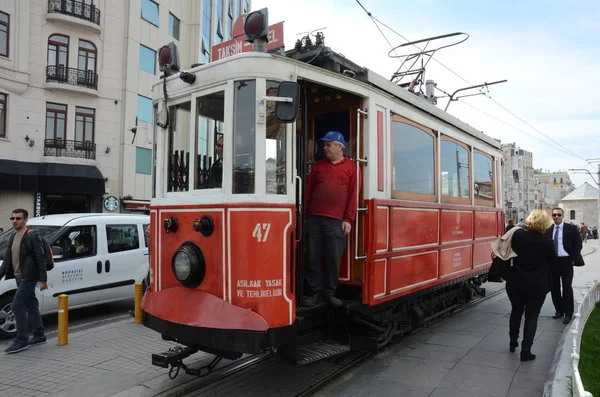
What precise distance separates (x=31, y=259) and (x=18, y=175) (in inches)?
542

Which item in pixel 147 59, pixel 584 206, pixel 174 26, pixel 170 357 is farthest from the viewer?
pixel 584 206

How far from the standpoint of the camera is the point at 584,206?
218 ft

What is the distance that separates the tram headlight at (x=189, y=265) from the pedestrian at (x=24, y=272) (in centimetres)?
287

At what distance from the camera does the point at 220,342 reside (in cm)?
396

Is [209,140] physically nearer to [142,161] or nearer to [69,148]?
[69,148]

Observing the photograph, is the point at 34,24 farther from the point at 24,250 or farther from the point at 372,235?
the point at 372,235

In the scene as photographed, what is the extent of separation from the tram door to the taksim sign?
0.56m

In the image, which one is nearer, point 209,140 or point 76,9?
point 209,140

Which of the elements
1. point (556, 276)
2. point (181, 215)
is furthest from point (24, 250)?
point (556, 276)

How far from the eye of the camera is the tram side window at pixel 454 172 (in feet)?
23.3

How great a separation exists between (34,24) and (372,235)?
1967cm

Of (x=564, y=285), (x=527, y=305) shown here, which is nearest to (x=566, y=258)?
(x=564, y=285)

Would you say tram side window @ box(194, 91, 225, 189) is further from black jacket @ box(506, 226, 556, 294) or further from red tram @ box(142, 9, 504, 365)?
black jacket @ box(506, 226, 556, 294)

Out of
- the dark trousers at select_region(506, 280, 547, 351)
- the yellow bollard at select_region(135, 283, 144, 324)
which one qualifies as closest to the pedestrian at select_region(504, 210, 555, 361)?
the dark trousers at select_region(506, 280, 547, 351)
